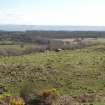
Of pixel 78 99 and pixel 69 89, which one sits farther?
pixel 69 89

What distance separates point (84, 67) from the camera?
4331 centimetres

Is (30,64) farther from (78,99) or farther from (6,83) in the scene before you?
(78,99)

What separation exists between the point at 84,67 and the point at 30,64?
7588mm

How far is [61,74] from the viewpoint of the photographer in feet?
130

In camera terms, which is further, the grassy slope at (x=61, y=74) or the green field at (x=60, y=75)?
the grassy slope at (x=61, y=74)

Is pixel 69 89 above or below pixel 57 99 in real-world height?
below

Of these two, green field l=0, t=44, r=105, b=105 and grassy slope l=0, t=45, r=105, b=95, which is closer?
green field l=0, t=44, r=105, b=105

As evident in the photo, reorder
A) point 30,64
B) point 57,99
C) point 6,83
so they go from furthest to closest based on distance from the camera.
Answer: point 30,64, point 6,83, point 57,99

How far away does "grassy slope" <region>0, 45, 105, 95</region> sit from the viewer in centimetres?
3374

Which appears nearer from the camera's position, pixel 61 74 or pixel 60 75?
pixel 60 75

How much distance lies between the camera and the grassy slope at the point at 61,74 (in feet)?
111

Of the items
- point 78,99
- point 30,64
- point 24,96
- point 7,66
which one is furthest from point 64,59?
point 24,96

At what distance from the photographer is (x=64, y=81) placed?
1431 inches

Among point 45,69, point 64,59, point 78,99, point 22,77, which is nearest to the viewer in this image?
point 78,99
